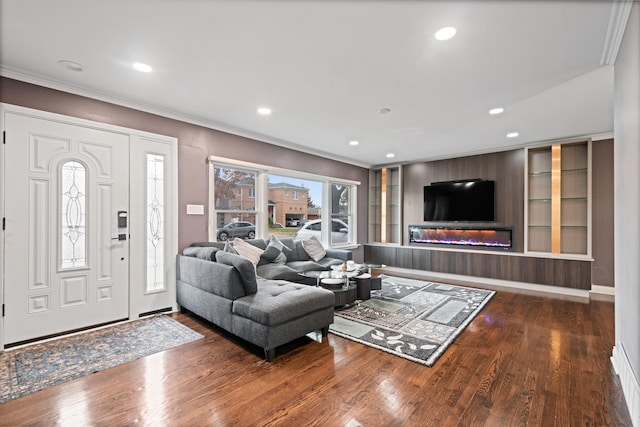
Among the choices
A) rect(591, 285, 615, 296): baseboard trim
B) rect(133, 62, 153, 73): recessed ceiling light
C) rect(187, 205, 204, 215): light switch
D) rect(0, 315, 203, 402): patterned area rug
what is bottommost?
rect(0, 315, 203, 402): patterned area rug

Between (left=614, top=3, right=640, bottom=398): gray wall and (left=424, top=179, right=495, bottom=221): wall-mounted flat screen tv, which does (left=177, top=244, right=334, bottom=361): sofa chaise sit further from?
(left=424, top=179, right=495, bottom=221): wall-mounted flat screen tv

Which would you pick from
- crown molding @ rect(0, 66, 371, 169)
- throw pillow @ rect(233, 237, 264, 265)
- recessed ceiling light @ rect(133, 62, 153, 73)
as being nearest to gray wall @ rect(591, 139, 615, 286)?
crown molding @ rect(0, 66, 371, 169)

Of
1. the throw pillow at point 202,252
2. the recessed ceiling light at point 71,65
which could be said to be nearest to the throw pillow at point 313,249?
the throw pillow at point 202,252

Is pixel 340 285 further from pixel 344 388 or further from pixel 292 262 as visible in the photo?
pixel 344 388

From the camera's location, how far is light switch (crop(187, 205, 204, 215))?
4.02 m

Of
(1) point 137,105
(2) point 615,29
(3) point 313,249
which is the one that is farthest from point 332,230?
(2) point 615,29

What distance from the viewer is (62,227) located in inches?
120

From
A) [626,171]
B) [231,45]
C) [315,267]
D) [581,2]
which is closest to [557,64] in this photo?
[581,2]

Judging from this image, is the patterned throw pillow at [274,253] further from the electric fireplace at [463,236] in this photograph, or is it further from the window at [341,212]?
the electric fireplace at [463,236]

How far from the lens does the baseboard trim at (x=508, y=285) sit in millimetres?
4738

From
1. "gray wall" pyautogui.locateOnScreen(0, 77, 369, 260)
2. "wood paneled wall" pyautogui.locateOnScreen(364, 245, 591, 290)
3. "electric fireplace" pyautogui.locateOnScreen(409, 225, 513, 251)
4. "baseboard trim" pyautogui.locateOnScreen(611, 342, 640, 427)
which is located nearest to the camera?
"baseboard trim" pyautogui.locateOnScreen(611, 342, 640, 427)

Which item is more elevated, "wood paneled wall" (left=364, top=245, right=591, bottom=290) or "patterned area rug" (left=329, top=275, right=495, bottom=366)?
"wood paneled wall" (left=364, top=245, right=591, bottom=290)

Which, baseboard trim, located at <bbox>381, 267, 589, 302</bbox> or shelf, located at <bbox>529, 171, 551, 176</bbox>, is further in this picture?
shelf, located at <bbox>529, 171, 551, 176</bbox>

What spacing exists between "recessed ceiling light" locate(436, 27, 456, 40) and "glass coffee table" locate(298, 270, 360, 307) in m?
2.80
